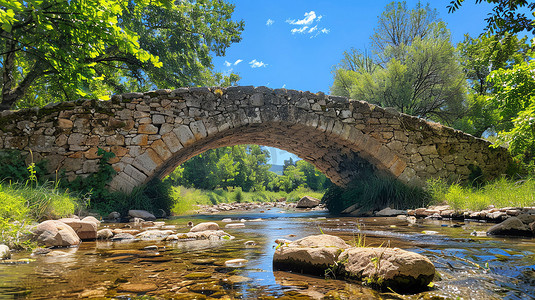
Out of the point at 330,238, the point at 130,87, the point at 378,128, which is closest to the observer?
the point at 330,238

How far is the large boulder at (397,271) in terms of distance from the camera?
161 centimetres

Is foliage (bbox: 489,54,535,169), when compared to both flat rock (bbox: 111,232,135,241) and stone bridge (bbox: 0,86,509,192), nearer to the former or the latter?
stone bridge (bbox: 0,86,509,192)

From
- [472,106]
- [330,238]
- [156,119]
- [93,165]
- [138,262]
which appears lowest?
[138,262]

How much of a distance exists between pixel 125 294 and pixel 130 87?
509 inches

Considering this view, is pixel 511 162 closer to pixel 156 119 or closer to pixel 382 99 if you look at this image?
pixel 382 99

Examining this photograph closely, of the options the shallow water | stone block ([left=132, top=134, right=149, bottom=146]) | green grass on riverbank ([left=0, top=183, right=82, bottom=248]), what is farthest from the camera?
stone block ([left=132, top=134, right=149, bottom=146])

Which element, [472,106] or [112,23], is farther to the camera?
[472,106]

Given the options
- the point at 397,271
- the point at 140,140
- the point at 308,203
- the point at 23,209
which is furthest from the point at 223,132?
the point at 308,203

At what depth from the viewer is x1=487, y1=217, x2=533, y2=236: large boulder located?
3324 millimetres

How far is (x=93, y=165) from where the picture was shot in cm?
653

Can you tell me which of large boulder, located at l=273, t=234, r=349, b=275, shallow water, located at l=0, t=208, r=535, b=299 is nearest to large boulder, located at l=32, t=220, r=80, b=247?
shallow water, located at l=0, t=208, r=535, b=299

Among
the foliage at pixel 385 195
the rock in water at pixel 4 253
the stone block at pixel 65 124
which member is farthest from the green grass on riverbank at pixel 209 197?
the rock in water at pixel 4 253

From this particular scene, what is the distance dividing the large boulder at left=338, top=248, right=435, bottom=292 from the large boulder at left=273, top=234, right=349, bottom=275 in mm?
Result: 199

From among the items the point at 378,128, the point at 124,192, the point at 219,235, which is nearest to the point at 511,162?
the point at 378,128
